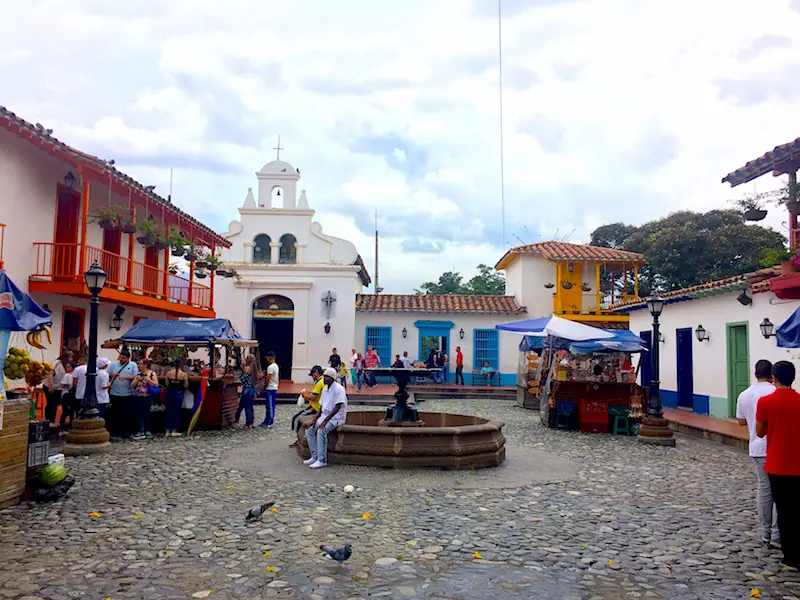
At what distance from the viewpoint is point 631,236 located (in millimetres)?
31688

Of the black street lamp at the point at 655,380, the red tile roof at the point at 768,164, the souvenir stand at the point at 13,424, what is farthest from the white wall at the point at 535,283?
the souvenir stand at the point at 13,424

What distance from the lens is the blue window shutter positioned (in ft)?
82.0

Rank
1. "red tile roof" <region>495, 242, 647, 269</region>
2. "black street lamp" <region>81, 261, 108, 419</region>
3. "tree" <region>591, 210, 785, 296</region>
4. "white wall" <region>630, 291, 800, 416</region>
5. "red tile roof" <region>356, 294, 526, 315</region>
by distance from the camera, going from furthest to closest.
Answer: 1. "tree" <region>591, 210, 785, 296</region>
2. "red tile roof" <region>356, 294, 526, 315</region>
3. "red tile roof" <region>495, 242, 647, 269</region>
4. "white wall" <region>630, 291, 800, 416</region>
5. "black street lamp" <region>81, 261, 108, 419</region>

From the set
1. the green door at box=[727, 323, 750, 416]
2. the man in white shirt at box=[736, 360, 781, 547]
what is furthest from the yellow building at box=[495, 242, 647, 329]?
the man in white shirt at box=[736, 360, 781, 547]

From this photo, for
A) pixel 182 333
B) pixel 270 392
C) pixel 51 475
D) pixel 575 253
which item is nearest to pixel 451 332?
pixel 575 253

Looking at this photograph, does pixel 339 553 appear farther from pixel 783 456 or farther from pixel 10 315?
pixel 10 315

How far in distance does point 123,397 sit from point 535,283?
17.8 metres

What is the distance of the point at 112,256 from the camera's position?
642 inches

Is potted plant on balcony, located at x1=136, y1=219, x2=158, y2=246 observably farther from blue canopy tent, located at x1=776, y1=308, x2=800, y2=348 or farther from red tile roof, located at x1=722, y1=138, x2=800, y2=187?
blue canopy tent, located at x1=776, y1=308, x2=800, y2=348

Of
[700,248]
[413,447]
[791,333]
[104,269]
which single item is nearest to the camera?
[791,333]

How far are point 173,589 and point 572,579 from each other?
9.01 feet

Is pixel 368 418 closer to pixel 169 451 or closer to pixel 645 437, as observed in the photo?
pixel 169 451

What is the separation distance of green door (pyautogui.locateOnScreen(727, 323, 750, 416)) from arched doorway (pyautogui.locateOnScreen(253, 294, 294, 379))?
47.8 feet

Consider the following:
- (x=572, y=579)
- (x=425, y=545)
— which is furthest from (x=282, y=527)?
(x=572, y=579)
